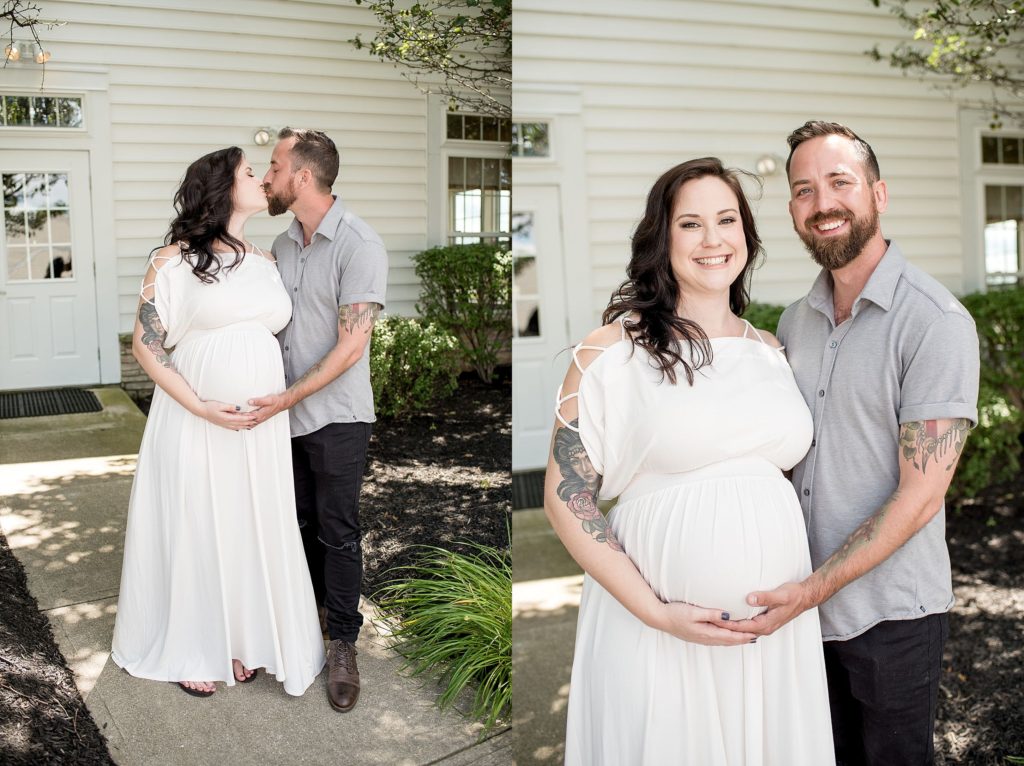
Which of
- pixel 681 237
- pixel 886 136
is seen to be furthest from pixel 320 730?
pixel 886 136

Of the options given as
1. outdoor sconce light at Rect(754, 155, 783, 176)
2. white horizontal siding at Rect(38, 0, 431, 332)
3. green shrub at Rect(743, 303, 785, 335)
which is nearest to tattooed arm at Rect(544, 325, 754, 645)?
white horizontal siding at Rect(38, 0, 431, 332)

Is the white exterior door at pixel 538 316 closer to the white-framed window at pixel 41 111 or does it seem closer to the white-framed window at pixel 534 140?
the white-framed window at pixel 534 140

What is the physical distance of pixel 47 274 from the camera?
188 centimetres

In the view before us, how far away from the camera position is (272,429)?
88.0 inches

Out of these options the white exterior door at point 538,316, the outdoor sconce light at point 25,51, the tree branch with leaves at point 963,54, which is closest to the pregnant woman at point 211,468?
the outdoor sconce light at point 25,51

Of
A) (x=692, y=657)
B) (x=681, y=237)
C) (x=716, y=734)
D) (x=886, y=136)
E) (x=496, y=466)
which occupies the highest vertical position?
(x=886, y=136)

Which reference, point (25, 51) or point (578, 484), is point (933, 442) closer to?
point (578, 484)

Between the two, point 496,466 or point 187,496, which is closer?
point 187,496

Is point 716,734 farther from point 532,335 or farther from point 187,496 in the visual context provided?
A: point 532,335

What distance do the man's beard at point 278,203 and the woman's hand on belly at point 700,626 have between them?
1298mm

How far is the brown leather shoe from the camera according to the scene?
7.63 ft

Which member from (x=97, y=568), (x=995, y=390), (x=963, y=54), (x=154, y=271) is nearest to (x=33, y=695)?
(x=97, y=568)

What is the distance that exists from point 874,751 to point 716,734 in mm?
407

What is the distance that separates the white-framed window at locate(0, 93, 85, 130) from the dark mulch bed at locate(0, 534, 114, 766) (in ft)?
3.01
